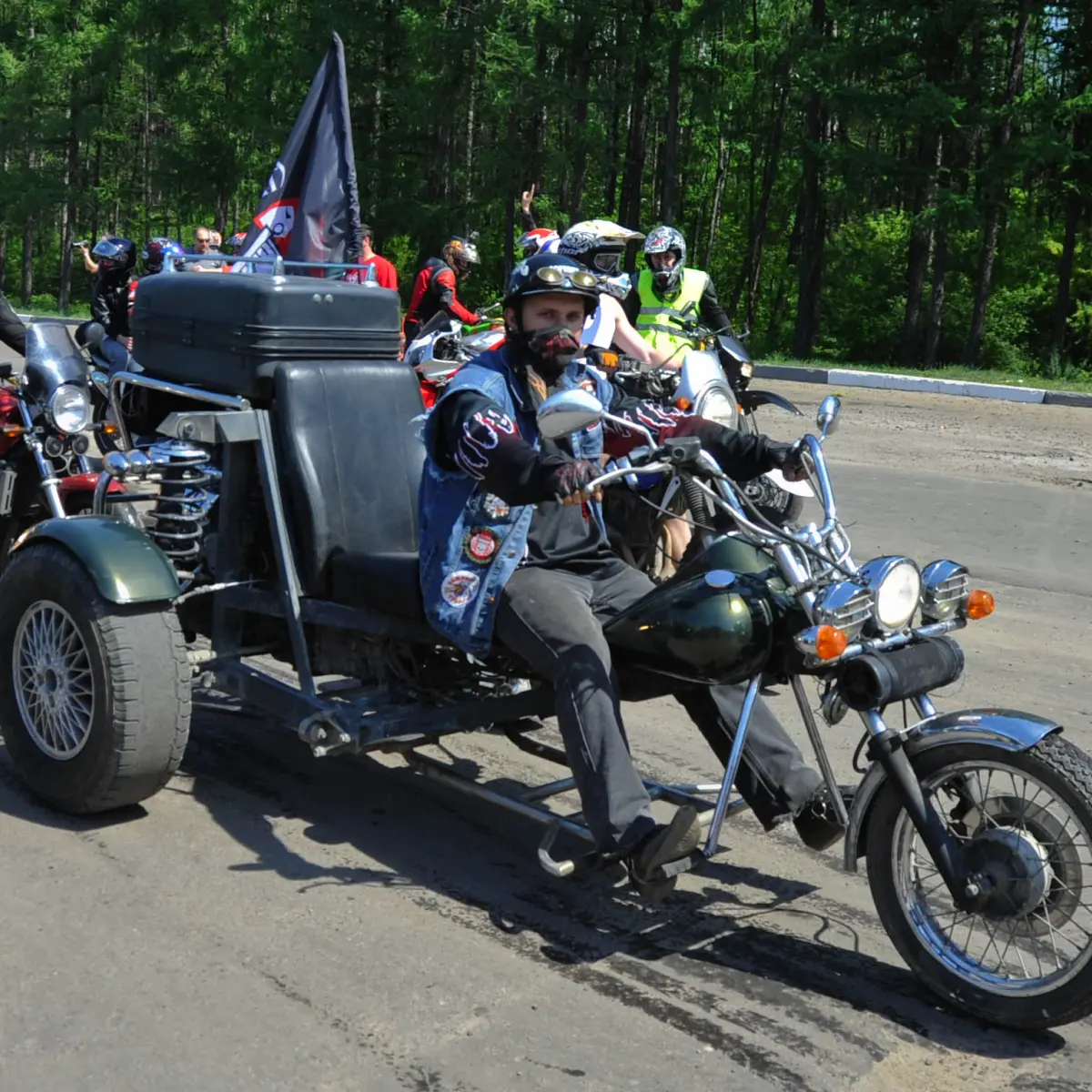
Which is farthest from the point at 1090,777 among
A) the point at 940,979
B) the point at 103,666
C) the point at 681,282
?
the point at 681,282

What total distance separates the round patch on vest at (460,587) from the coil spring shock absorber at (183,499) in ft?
4.02

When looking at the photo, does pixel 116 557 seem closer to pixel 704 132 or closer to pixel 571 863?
pixel 571 863

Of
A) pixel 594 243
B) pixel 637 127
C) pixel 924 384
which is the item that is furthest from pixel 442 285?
pixel 637 127

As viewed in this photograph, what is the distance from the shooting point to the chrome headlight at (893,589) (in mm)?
3465

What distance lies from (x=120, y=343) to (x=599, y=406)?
932 cm

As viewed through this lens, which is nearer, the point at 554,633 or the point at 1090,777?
the point at 1090,777

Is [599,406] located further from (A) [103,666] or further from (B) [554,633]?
(A) [103,666]

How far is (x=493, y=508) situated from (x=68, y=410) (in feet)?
8.34

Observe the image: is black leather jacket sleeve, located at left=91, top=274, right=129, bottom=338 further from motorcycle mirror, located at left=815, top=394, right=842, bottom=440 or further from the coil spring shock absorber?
motorcycle mirror, located at left=815, top=394, right=842, bottom=440

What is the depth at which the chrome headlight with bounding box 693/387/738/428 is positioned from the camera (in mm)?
5828

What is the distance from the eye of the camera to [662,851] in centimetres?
359

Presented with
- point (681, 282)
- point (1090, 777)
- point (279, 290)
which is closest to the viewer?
point (1090, 777)

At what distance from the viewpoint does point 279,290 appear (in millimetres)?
4820

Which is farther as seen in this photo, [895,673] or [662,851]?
[662,851]
